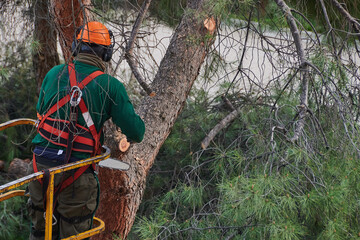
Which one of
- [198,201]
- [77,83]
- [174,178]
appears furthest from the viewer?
[174,178]

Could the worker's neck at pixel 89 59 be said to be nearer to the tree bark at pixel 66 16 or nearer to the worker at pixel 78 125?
the worker at pixel 78 125

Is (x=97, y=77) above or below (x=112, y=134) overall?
above

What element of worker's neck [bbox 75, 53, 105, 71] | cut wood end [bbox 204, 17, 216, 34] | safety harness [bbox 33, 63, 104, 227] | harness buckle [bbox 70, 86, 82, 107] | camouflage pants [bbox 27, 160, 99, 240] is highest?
cut wood end [bbox 204, 17, 216, 34]

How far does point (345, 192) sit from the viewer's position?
257 centimetres

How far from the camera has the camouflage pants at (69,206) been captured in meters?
2.72

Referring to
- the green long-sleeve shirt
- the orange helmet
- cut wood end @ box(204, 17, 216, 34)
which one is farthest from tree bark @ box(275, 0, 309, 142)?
the orange helmet

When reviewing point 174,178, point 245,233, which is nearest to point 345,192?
point 245,233

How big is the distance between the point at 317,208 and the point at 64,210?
1.42 metres

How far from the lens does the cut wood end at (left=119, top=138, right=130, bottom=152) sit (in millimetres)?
3175

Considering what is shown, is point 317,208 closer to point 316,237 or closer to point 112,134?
point 316,237

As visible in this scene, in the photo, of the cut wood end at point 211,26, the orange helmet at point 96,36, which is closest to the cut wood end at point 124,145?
the orange helmet at point 96,36

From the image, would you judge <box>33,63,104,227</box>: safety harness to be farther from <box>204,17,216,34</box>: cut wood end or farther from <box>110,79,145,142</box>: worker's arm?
<box>204,17,216,34</box>: cut wood end

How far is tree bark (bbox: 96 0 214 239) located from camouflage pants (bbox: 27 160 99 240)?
0.47m

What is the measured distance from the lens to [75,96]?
254 cm
